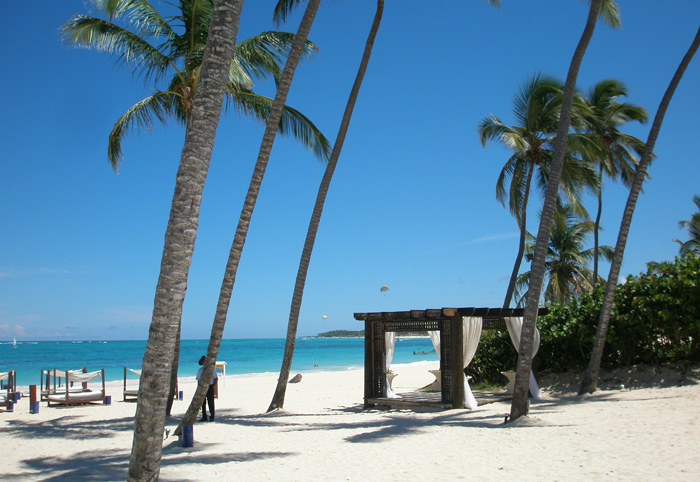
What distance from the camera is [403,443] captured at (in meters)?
8.19

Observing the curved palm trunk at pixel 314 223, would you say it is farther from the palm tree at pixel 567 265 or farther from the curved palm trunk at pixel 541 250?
the palm tree at pixel 567 265

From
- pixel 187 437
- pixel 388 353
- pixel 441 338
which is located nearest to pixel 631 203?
pixel 441 338

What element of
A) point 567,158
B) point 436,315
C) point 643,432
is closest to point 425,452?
point 643,432

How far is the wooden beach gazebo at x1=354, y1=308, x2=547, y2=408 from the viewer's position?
40.1ft

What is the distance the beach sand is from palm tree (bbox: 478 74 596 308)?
6.29 m

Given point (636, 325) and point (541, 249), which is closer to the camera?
point (541, 249)

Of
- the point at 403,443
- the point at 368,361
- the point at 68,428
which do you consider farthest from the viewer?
the point at 368,361

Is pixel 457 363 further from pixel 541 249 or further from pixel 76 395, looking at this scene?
pixel 76 395

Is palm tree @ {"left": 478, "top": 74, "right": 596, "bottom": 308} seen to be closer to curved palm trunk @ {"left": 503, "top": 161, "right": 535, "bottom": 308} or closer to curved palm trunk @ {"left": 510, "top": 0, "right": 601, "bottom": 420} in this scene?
curved palm trunk @ {"left": 503, "top": 161, "right": 535, "bottom": 308}

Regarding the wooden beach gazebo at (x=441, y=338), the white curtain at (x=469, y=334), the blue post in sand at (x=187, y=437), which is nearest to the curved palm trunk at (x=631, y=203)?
the wooden beach gazebo at (x=441, y=338)

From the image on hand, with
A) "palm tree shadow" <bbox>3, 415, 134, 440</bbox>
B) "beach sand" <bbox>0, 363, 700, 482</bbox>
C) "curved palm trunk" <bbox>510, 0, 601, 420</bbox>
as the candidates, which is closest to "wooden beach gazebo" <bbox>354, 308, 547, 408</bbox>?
"beach sand" <bbox>0, 363, 700, 482</bbox>

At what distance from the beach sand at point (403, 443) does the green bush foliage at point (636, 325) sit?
79cm

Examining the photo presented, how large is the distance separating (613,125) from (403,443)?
13.0 meters

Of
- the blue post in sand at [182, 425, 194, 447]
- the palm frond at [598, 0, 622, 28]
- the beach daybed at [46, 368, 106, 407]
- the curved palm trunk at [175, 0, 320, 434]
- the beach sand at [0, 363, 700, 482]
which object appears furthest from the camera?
the beach daybed at [46, 368, 106, 407]
